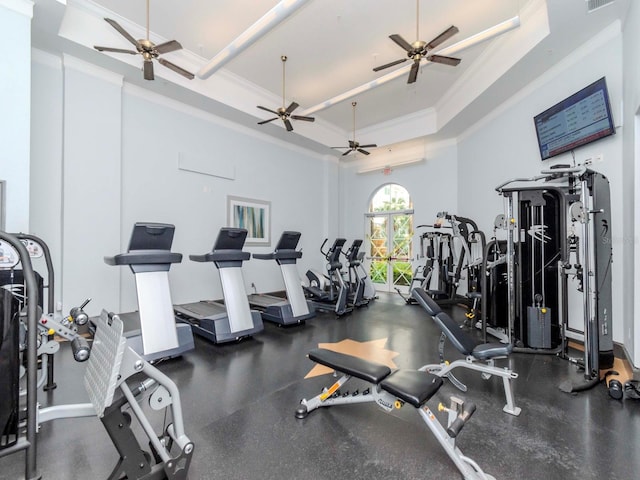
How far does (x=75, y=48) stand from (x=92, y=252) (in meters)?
2.84

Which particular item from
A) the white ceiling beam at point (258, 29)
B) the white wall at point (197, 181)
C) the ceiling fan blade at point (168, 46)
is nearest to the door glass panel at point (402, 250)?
the white wall at point (197, 181)

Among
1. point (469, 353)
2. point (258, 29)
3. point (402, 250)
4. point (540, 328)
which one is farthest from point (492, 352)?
point (402, 250)

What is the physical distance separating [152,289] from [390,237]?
6497 millimetres

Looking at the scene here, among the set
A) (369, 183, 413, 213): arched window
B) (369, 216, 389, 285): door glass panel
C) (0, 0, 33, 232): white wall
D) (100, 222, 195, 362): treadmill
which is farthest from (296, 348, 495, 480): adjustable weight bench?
(369, 183, 413, 213): arched window

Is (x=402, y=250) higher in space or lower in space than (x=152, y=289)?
higher

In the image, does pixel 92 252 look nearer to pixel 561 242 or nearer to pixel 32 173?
pixel 32 173

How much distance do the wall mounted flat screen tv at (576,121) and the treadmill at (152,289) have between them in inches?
203

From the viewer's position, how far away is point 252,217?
7027mm

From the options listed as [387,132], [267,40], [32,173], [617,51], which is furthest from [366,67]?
[32,173]

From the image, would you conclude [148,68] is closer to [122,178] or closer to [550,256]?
[122,178]

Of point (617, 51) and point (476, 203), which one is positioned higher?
point (617, 51)

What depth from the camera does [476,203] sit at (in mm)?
6539

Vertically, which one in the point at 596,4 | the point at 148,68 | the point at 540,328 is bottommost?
the point at 540,328

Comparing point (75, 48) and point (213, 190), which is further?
point (213, 190)
